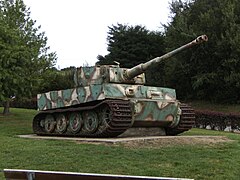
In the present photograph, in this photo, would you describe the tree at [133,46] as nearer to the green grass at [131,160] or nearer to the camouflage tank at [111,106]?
the camouflage tank at [111,106]

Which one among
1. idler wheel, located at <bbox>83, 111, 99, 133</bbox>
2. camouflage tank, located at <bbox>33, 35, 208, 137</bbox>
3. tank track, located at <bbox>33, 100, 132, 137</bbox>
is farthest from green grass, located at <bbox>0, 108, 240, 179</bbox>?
idler wheel, located at <bbox>83, 111, 99, 133</bbox>

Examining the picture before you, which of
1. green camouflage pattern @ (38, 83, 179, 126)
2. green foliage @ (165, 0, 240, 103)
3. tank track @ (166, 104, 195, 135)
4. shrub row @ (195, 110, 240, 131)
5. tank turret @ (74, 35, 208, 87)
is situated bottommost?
shrub row @ (195, 110, 240, 131)

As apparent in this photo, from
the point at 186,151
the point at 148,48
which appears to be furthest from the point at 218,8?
the point at 186,151

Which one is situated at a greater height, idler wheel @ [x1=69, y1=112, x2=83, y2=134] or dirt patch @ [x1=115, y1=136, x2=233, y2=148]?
idler wheel @ [x1=69, y1=112, x2=83, y2=134]

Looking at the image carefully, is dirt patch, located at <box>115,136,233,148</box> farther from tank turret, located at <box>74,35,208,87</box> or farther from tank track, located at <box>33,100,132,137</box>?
tank turret, located at <box>74,35,208,87</box>

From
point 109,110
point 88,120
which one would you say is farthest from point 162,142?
point 88,120

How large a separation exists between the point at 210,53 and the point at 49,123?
66.3 ft

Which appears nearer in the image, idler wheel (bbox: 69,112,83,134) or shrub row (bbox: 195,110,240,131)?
idler wheel (bbox: 69,112,83,134)

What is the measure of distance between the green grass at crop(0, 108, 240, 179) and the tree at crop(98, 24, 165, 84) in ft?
101

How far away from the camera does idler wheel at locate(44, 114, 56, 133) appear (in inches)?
607

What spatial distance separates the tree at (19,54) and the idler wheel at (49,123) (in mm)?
4265

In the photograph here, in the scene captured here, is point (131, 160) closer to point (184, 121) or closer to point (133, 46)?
point (184, 121)

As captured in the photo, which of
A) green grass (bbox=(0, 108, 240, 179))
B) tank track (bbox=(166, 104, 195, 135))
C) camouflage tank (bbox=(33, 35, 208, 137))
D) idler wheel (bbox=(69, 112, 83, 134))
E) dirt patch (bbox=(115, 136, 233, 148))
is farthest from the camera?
tank track (bbox=(166, 104, 195, 135))

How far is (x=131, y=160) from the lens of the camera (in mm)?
8430
